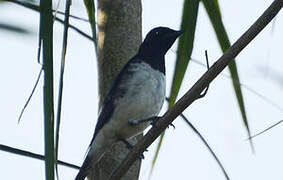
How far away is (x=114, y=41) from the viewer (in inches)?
107

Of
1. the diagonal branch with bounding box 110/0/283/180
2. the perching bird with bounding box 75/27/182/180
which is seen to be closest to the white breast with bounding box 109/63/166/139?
the perching bird with bounding box 75/27/182/180

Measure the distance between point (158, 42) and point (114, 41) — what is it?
1012 mm

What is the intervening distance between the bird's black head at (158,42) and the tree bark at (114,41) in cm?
74

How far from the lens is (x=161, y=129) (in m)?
1.98

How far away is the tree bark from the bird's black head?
744 mm

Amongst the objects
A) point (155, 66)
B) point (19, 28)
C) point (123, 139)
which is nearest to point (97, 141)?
point (123, 139)

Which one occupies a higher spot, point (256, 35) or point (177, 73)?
point (256, 35)

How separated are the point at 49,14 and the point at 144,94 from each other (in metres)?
1.29

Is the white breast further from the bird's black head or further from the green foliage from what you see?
the green foliage

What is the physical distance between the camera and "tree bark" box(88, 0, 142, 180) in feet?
8.93

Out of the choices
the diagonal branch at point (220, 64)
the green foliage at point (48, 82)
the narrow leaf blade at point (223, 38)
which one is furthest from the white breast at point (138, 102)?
the green foliage at point (48, 82)

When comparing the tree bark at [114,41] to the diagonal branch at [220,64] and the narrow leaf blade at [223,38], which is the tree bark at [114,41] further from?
the diagonal branch at [220,64]

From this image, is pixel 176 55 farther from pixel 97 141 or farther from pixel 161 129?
pixel 97 141

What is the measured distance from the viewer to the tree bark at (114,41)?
8.93 ft
